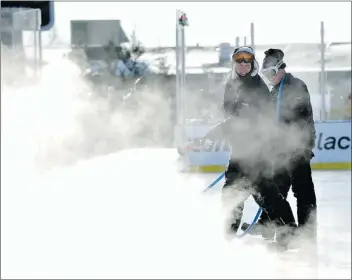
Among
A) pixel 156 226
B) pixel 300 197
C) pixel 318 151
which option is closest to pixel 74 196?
pixel 156 226

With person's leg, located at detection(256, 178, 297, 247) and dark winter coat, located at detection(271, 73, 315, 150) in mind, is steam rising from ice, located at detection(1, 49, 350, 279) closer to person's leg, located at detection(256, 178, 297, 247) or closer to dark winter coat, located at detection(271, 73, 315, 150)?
person's leg, located at detection(256, 178, 297, 247)

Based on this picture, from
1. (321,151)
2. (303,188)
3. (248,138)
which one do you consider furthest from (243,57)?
(321,151)

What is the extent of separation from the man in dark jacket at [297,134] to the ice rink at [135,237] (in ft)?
1.10

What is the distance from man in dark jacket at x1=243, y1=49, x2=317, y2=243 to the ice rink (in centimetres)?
33

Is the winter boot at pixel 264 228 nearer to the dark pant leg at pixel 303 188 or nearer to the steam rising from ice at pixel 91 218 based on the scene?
the steam rising from ice at pixel 91 218

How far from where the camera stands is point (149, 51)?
107ft

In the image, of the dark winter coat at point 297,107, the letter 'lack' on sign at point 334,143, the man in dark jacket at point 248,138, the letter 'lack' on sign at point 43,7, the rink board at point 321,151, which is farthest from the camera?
the letter 'lack' on sign at point 334,143

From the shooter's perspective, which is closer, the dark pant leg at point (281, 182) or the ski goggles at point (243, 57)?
the ski goggles at point (243, 57)

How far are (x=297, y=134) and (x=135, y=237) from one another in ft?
4.80

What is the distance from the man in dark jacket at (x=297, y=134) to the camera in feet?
20.9

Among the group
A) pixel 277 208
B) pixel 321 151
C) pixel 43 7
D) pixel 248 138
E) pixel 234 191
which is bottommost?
pixel 321 151

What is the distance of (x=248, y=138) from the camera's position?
20.2 ft

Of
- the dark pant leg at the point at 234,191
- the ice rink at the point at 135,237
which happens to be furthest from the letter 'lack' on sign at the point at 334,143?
the dark pant leg at the point at 234,191

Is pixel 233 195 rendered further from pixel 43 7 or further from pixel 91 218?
pixel 43 7
